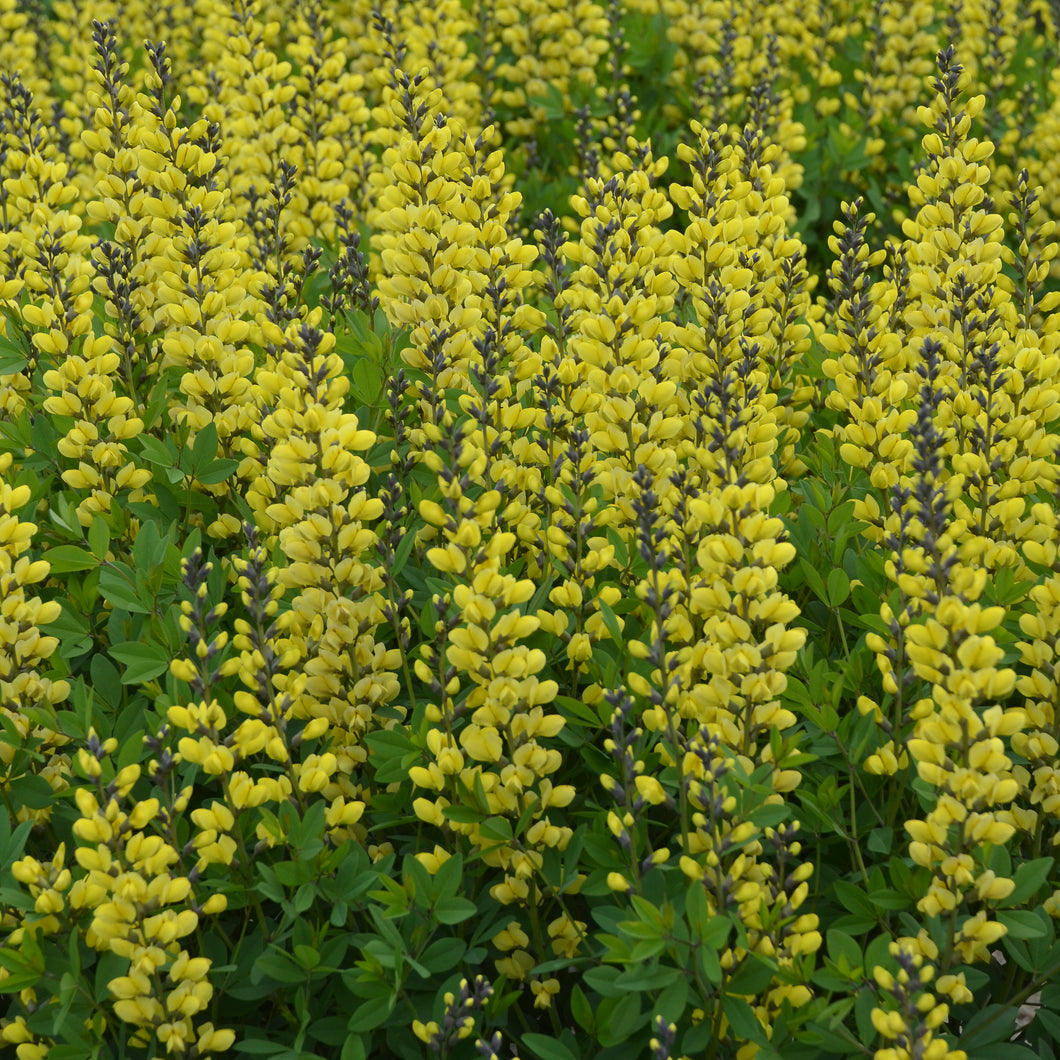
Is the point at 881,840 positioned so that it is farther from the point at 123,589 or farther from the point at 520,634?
the point at 123,589

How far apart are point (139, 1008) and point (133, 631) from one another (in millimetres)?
1022

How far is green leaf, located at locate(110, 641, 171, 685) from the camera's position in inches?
111

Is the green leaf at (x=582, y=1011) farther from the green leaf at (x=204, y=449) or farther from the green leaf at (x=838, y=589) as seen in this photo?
the green leaf at (x=204, y=449)

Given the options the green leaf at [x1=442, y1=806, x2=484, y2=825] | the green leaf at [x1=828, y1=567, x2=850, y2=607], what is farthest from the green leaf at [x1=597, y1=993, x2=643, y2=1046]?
the green leaf at [x1=828, y1=567, x2=850, y2=607]

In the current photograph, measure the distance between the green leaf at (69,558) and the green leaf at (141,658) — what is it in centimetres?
28

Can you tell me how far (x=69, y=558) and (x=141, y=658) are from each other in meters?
0.36

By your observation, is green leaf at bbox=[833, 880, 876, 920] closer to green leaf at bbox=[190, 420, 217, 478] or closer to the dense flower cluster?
the dense flower cluster

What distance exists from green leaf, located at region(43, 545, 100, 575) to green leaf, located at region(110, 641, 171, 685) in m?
0.28

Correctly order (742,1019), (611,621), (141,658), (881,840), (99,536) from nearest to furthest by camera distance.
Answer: (742,1019) → (881,840) → (611,621) → (141,658) → (99,536)

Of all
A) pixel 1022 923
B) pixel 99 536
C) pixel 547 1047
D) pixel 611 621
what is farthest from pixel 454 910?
pixel 99 536

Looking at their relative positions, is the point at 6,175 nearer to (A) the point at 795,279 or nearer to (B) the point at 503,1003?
(A) the point at 795,279

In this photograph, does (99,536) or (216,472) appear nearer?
(99,536)

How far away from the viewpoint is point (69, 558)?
3.00 m

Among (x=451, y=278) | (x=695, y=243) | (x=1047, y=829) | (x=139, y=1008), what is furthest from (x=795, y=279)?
(x=139, y=1008)
